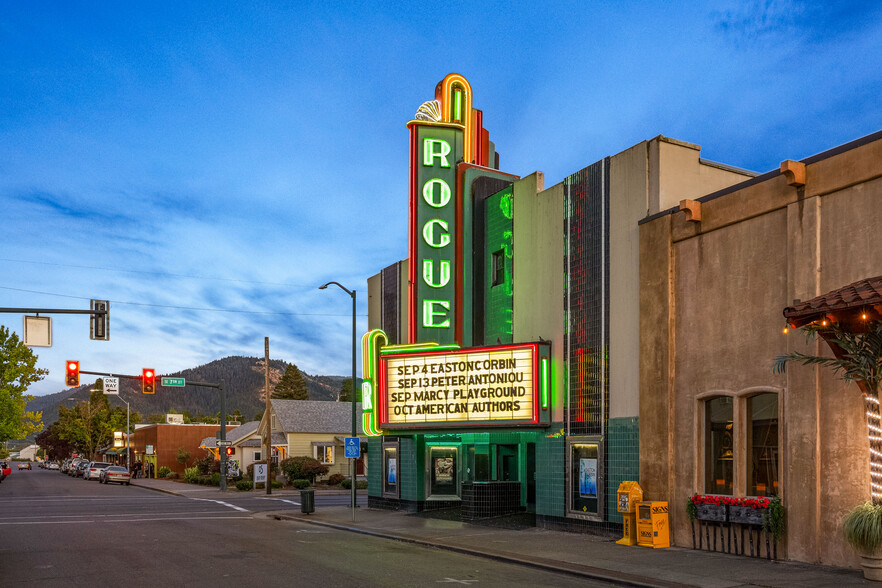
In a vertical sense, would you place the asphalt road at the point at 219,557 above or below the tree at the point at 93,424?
above

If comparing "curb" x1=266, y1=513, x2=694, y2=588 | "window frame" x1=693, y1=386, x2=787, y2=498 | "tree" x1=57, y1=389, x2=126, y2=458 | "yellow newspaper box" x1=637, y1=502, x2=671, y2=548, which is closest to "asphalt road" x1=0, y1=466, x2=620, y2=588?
"curb" x1=266, y1=513, x2=694, y2=588

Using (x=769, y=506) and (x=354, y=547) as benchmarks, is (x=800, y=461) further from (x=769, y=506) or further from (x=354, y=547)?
(x=354, y=547)

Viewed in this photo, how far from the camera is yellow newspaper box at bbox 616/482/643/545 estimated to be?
18.8 metres

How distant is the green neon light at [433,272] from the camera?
85.1 feet

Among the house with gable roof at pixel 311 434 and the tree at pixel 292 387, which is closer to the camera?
the house with gable roof at pixel 311 434

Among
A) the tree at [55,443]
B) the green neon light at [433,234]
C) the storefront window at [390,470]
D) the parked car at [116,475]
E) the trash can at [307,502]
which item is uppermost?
the green neon light at [433,234]

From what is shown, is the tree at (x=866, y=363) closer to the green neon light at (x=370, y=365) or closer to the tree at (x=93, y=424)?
the green neon light at (x=370, y=365)

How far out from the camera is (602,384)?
21.1 meters

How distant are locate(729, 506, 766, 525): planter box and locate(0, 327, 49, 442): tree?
39494 millimetres

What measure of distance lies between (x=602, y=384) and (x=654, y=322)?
2606 millimetres

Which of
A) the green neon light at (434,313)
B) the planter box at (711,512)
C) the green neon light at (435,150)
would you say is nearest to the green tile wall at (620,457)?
the planter box at (711,512)

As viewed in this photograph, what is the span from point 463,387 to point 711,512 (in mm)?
8789

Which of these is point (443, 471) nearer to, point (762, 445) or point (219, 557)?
point (219, 557)

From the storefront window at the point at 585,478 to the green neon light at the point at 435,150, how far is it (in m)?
10.1
